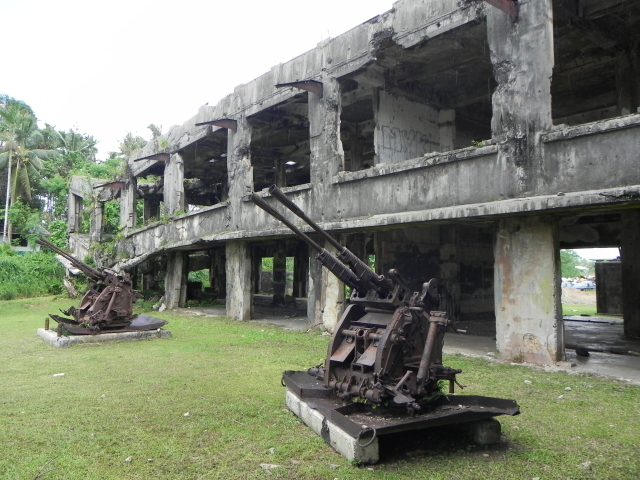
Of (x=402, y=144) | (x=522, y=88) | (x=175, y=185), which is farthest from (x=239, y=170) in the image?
(x=522, y=88)

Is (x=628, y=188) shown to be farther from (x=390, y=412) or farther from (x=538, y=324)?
(x=390, y=412)

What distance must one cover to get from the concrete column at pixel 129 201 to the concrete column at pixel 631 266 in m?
18.1

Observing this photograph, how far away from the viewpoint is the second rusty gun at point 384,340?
4.53m

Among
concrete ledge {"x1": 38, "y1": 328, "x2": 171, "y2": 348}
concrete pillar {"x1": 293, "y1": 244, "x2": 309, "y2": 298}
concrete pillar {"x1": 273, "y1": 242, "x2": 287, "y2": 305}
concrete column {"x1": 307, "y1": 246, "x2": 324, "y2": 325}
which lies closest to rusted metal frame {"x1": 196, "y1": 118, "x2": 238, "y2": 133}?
concrete column {"x1": 307, "y1": 246, "x2": 324, "y2": 325}

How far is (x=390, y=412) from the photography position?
4.57 m

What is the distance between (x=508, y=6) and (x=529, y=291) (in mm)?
4714

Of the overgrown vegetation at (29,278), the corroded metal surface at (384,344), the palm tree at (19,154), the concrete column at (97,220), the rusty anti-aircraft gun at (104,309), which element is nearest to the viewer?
the corroded metal surface at (384,344)

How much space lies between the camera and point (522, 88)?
28.0 ft

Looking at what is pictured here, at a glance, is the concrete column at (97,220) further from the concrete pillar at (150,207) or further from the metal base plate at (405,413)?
the metal base plate at (405,413)

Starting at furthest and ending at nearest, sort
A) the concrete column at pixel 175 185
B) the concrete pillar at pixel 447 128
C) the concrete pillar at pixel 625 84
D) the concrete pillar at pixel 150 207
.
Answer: the concrete pillar at pixel 150 207 < the concrete column at pixel 175 185 < the concrete pillar at pixel 447 128 < the concrete pillar at pixel 625 84

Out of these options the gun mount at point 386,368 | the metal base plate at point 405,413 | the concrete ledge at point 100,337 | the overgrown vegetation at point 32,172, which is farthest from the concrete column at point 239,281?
the overgrown vegetation at point 32,172

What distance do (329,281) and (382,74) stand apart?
501 centimetres

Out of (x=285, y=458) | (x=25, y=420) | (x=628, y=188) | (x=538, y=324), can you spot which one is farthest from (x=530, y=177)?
(x=25, y=420)

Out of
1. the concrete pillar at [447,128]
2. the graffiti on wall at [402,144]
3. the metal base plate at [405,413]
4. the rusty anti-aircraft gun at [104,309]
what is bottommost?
the metal base plate at [405,413]
